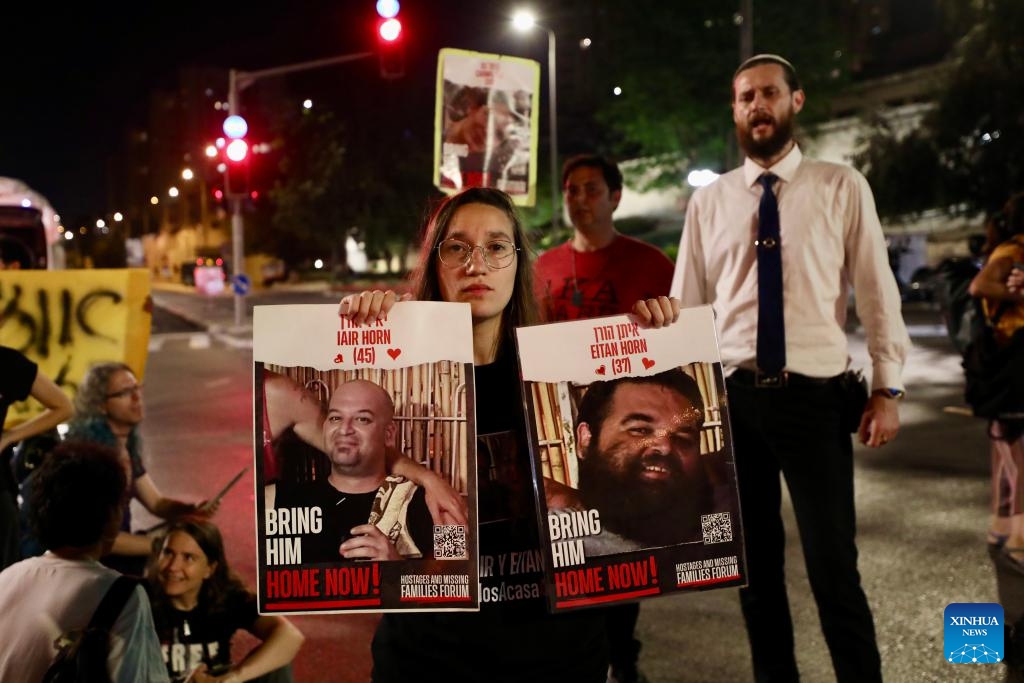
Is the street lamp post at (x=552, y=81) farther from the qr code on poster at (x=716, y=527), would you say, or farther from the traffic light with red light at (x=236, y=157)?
the qr code on poster at (x=716, y=527)

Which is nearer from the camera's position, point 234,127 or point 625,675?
point 625,675

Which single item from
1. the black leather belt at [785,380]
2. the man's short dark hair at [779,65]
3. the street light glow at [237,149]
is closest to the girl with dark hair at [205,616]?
the black leather belt at [785,380]

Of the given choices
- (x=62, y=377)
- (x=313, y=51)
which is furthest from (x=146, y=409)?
(x=313, y=51)

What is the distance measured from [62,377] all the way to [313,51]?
64.3 metres

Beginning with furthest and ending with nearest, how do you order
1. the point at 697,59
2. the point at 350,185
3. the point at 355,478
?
the point at 350,185 < the point at 697,59 < the point at 355,478

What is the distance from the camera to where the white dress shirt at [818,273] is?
11.3 feet

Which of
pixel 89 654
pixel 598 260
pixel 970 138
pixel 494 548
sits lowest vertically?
pixel 89 654

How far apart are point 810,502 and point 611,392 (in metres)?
Answer: 1.56

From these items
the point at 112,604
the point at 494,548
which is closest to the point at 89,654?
the point at 112,604

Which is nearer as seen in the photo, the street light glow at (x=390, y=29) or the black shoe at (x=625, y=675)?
the black shoe at (x=625, y=675)

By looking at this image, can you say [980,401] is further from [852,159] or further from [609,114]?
[609,114]

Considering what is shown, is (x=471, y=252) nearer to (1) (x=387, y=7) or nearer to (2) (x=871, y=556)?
(2) (x=871, y=556)

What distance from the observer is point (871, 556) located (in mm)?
5930

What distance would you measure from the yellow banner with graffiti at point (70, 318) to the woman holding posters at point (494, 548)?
3.78 meters
